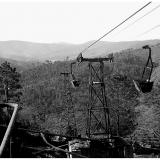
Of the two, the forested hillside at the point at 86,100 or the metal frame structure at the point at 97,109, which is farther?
the forested hillside at the point at 86,100

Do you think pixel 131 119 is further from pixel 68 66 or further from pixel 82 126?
pixel 68 66

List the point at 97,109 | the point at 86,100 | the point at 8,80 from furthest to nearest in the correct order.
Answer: the point at 86,100 < the point at 8,80 < the point at 97,109

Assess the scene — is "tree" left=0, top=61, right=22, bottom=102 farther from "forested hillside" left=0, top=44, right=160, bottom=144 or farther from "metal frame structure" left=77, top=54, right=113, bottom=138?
"metal frame structure" left=77, top=54, right=113, bottom=138

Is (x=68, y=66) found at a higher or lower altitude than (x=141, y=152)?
higher

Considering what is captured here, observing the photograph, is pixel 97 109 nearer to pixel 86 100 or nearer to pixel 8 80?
pixel 8 80

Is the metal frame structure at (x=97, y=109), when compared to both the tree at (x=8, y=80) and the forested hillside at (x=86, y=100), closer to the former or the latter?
the forested hillside at (x=86, y=100)

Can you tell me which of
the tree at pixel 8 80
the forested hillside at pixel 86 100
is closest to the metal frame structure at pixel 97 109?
the forested hillside at pixel 86 100

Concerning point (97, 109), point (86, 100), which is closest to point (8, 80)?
point (86, 100)

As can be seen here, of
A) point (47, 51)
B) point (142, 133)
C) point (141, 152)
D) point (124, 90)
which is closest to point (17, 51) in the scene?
point (47, 51)

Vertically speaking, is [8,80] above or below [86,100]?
above

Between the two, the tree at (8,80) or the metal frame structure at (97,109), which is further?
the tree at (8,80)

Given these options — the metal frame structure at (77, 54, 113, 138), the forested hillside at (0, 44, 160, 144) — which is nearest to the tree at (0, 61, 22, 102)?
the forested hillside at (0, 44, 160, 144)
